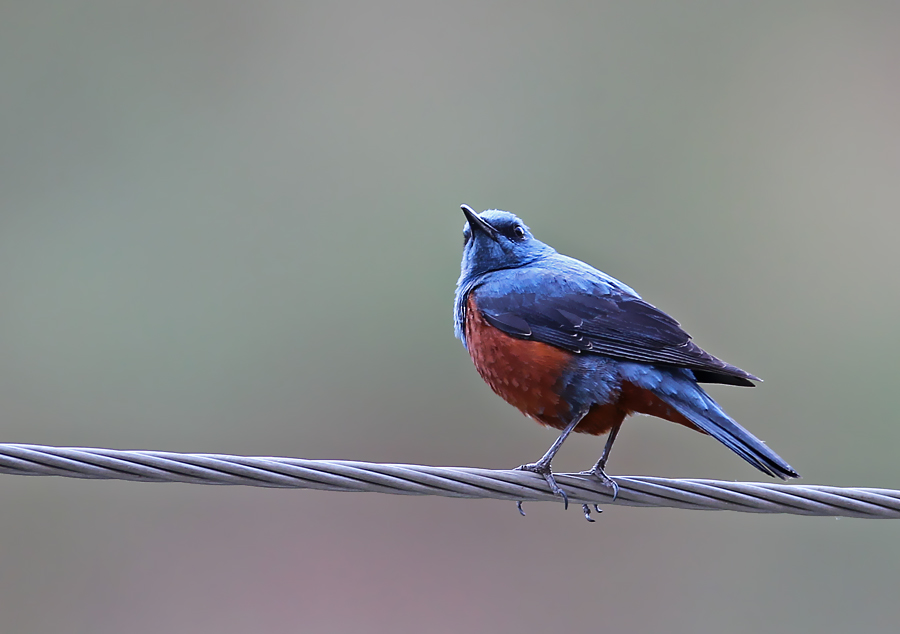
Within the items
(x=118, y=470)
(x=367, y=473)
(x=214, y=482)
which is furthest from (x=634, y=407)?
(x=118, y=470)

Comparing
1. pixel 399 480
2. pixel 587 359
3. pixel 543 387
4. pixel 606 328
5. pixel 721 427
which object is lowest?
pixel 399 480

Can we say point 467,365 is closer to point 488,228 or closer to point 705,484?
point 488,228

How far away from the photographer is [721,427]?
11.1 ft

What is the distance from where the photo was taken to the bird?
352 centimetres

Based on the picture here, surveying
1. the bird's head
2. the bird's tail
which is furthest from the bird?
the bird's head

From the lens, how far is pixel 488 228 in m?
4.68

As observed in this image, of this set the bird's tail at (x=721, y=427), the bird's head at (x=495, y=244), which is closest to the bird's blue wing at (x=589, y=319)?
the bird's tail at (x=721, y=427)

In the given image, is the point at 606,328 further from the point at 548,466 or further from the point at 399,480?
the point at 399,480

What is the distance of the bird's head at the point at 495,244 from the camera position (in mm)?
4680

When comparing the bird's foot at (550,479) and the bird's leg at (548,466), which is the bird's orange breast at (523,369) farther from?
the bird's foot at (550,479)

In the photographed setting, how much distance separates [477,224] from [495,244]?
16cm

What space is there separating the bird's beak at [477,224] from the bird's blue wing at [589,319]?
0.35 metres

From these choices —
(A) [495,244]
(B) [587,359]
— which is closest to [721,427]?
(B) [587,359]

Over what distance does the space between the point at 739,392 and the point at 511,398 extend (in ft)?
11.0
